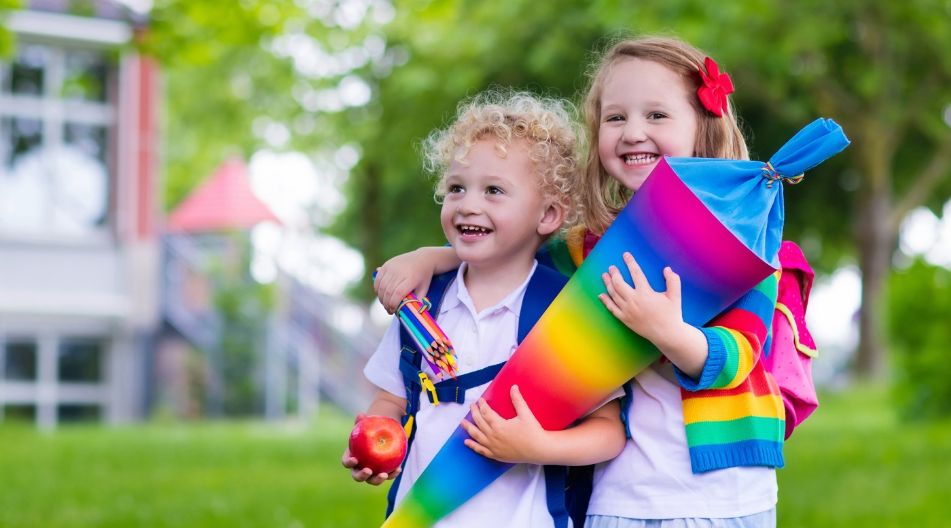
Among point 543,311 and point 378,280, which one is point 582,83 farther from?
point 543,311

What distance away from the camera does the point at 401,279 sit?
2.86 meters

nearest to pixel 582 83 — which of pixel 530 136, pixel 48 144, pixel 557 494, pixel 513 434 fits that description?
pixel 48 144

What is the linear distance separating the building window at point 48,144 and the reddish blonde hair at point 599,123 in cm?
1562

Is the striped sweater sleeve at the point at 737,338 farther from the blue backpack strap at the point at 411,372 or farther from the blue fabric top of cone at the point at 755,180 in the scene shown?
the blue backpack strap at the point at 411,372

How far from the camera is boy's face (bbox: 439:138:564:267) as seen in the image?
273 cm

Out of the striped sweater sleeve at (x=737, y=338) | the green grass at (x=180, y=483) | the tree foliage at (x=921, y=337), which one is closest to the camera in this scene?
the striped sweater sleeve at (x=737, y=338)

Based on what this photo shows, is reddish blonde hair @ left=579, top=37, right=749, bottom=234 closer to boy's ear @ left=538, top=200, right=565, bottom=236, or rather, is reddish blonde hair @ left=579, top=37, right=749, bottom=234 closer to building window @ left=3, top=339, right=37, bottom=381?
boy's ear @ left=538, top=200, right=565, bottom=236

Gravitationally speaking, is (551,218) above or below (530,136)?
below

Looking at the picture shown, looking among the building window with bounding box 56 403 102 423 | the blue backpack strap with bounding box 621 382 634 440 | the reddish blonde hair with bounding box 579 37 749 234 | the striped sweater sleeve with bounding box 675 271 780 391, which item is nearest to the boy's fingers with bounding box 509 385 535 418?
the blue backpack strap with bounding box 621 382 634 440

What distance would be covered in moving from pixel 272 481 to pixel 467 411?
230 inches

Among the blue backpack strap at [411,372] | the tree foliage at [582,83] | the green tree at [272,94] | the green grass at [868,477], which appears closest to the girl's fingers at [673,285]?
the blue backpack strap at [411,372]

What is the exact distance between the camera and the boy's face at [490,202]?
2.73 m

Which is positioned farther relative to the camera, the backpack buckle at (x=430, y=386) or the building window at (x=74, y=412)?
the building window at (x=74, y=412)

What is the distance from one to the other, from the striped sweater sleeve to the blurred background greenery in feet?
2.80
